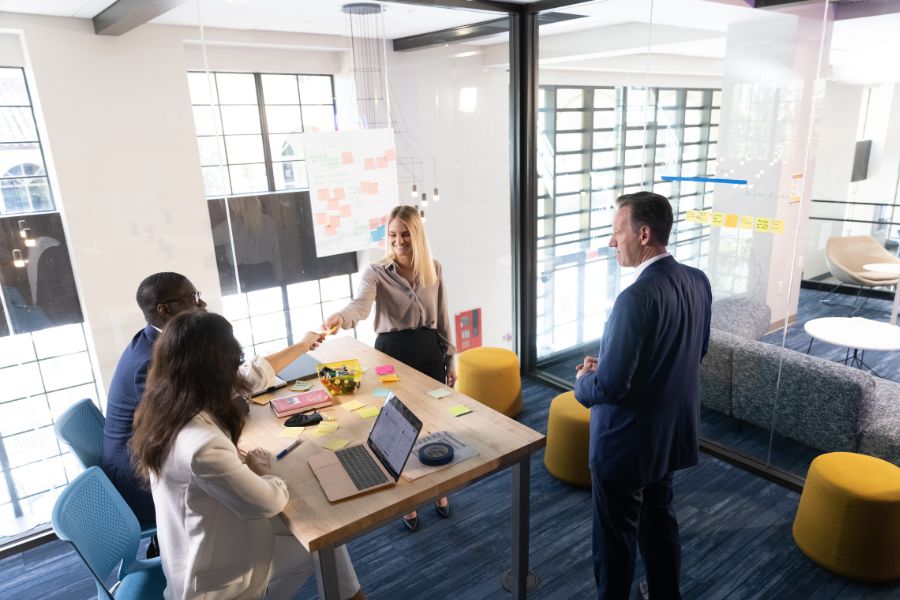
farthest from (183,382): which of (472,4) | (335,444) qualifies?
(472,4)

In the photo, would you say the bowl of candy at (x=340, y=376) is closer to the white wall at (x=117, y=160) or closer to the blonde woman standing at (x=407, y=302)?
the blonde woman standing at (x=407, y=302)

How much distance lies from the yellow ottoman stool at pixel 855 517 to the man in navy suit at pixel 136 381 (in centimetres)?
305

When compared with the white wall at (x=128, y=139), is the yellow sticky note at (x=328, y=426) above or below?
below

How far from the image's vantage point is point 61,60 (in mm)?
3129

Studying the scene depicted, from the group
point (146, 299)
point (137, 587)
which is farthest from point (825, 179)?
point (137, 587)

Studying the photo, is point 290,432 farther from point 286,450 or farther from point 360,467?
point 360,467

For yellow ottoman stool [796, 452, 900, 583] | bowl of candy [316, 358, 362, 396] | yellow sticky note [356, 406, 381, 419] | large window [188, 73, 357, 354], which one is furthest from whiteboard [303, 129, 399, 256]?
yellow ottoman stool [796, 452, 900, 583]

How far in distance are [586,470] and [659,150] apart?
7.10 feet

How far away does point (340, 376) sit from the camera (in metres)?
2.77

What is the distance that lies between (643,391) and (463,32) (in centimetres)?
335

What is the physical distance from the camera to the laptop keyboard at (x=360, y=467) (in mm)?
2029

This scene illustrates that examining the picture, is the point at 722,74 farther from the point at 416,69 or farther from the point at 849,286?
the point at 416,69

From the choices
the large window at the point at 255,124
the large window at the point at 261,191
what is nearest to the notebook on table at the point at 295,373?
the large window at the point at 261,191

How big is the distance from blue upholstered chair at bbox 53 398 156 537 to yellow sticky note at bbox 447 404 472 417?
1331 millimetres
